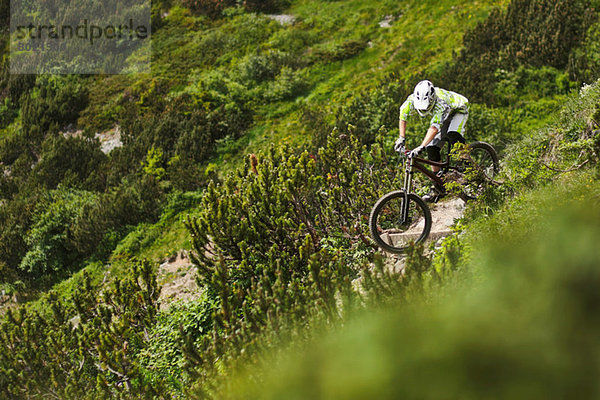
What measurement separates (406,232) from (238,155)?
763 cm

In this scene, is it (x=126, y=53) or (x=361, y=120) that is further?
(x=126, y=53)

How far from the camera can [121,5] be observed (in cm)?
2241

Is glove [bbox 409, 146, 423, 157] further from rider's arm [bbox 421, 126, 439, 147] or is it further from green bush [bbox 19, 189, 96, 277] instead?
green bush [bbox 19, 189, 96, 277]

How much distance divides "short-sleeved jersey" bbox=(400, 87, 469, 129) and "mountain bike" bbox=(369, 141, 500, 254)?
1.64 ft

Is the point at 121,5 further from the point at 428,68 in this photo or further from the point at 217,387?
the point at 217,387

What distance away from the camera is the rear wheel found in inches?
197

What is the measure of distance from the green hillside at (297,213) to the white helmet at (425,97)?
3.87ft

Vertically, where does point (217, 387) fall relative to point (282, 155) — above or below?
below

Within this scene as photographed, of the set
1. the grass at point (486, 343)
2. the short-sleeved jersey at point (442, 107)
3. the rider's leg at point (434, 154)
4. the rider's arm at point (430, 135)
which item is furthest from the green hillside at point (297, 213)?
the rider's arm at point (430, 135)

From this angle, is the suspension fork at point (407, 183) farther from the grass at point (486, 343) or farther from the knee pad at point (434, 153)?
the grass at point (486, 343)

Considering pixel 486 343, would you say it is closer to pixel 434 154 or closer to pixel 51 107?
pixel 434 154

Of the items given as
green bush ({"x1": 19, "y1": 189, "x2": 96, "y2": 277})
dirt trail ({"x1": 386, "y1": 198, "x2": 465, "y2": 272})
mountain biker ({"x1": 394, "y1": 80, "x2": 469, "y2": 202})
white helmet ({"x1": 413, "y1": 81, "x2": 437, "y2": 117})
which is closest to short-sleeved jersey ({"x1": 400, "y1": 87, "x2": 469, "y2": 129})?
mountain biker ({"x1": 394, "y1": 80, "x2": 469, "y2": 202})

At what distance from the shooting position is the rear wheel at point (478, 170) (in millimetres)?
4992

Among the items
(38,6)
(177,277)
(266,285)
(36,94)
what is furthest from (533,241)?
(38,6)
